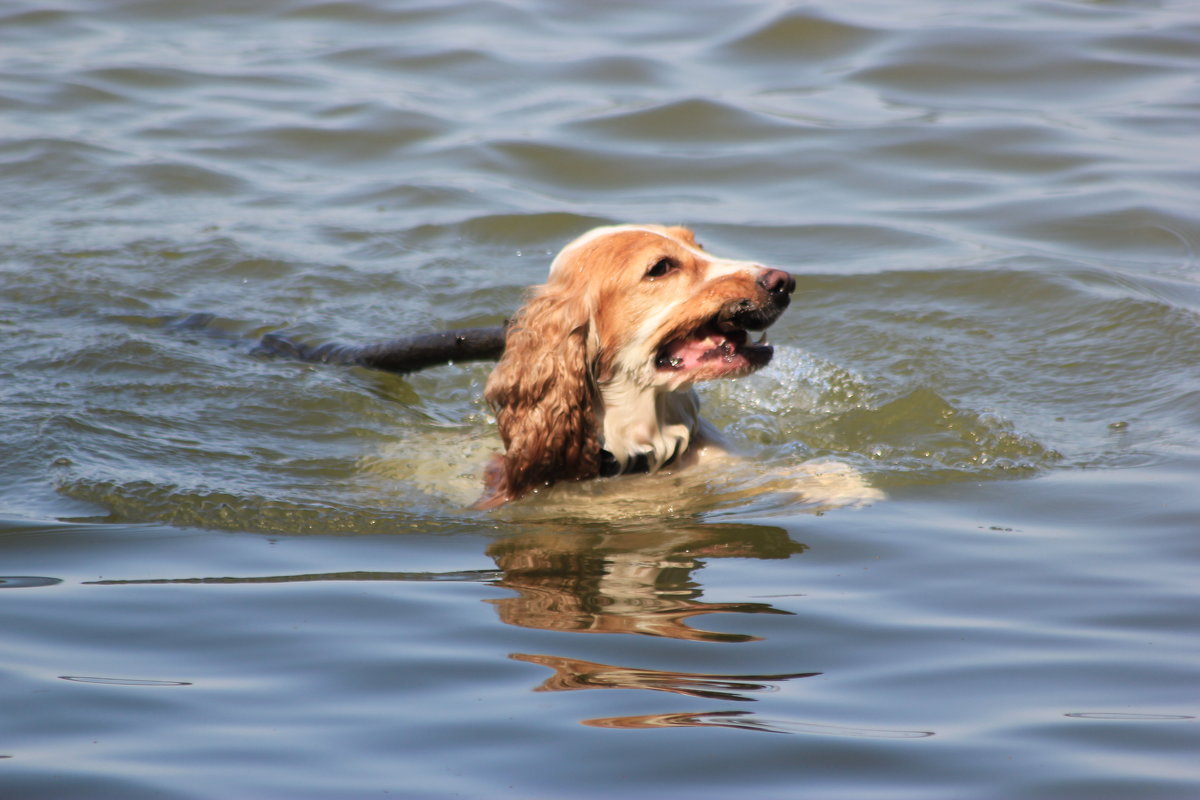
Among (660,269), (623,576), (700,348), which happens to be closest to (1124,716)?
(623,576)

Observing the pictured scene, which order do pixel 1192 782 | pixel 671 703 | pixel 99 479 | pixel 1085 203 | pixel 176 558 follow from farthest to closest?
pixel 1085 203 → pixel 99 479 → pixel 176 558 → pixel 671 703 → pixel 1192 782

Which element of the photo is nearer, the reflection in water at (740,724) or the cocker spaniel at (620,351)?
the reflection in water at (740,724)

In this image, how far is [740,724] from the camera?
166 inches

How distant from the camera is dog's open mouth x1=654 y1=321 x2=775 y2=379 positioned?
249 inches

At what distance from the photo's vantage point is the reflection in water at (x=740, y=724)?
4.17 m

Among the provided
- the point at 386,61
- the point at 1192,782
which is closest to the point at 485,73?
the point at 386,61

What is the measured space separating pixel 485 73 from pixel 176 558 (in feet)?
31.3

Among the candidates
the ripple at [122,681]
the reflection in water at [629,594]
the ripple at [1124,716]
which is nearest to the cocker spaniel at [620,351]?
the reflection in water at [629,594]

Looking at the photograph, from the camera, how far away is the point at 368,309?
32.2 feet

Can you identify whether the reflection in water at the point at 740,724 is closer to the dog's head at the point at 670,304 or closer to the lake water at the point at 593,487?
the lake water at the point at 593,487

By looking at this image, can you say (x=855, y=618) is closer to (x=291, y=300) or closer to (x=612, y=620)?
(x=612, y=620)

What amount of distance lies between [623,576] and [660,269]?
1.45 metres

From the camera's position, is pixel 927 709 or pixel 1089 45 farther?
pixel 1089 45

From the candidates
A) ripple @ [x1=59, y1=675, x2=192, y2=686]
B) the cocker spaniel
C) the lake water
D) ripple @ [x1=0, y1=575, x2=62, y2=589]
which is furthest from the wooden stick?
ripple @ [x1=59, y1=675, x2=192, y2=686]
